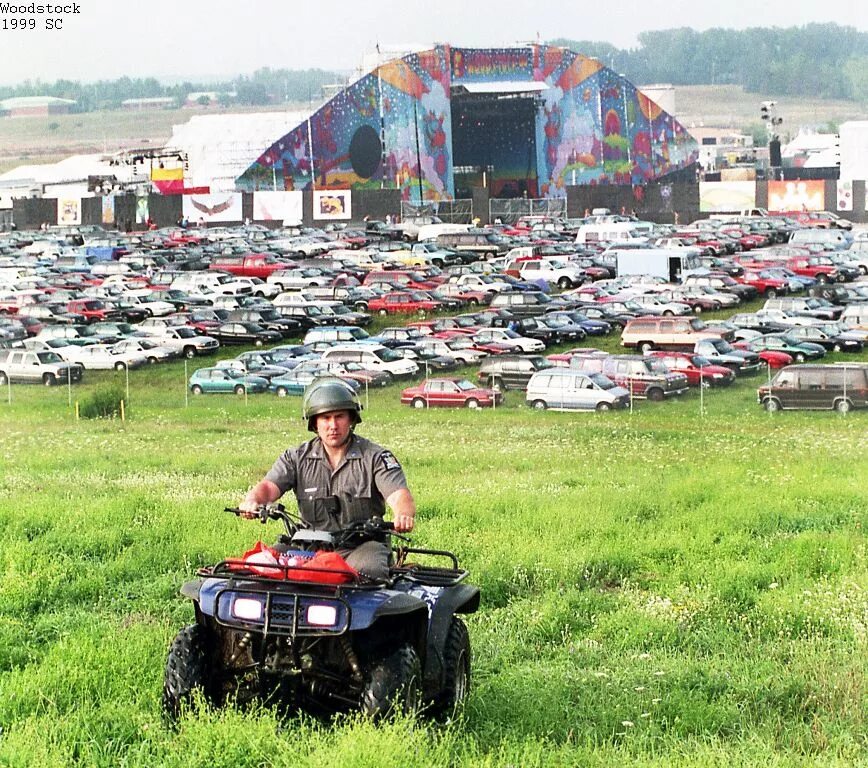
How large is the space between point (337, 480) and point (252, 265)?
6795 cm

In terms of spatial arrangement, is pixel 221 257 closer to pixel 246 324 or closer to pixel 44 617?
pixel 246 324

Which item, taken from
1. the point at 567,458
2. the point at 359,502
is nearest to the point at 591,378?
the point at 567,458

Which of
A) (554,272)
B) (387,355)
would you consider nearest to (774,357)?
(387,355)

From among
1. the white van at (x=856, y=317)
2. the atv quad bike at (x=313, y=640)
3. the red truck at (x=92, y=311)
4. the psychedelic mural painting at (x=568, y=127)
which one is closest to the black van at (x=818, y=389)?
the white van at (x=856, y=317)

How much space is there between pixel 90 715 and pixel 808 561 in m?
7.09

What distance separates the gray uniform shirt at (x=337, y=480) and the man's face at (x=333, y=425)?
0.44 ft

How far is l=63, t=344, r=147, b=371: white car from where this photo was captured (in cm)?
4162

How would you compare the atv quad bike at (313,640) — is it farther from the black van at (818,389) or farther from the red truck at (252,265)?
the red truck at (252,265)

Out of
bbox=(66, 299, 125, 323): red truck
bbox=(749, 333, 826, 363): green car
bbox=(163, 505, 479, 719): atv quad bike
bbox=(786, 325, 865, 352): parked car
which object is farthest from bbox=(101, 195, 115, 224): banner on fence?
bbox=(163, 505, 479, 719): atv quad bike

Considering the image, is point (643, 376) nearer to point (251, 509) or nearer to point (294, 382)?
point (294, 382)

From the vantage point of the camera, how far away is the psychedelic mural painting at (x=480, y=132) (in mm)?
116188

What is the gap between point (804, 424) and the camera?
3164 centimetres

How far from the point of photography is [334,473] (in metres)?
8.96

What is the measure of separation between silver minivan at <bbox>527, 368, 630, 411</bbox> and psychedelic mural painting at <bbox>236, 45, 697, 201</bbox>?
80713 mm
